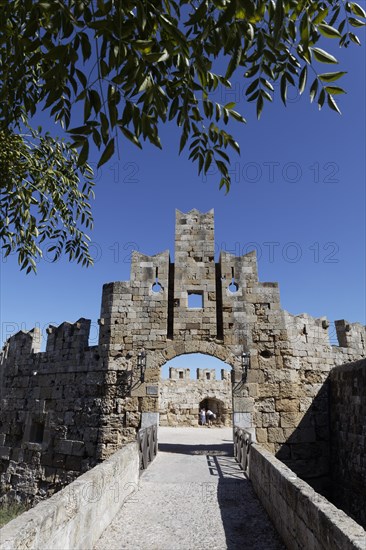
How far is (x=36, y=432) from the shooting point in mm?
11695

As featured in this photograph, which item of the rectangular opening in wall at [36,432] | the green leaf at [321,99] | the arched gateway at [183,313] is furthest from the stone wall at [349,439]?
the rectangular opening in wall at [36,432]

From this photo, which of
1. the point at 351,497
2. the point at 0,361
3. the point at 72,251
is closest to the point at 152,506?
the point at 72,251

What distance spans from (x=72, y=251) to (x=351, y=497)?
811 cm

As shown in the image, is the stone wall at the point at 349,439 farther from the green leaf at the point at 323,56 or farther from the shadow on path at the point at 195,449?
the green leaf at the point at 323,56

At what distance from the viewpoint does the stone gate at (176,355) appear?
1006 centimetres

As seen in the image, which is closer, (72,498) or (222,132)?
(222,132)

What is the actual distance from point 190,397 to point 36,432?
1067cm

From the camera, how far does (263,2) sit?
2.57m

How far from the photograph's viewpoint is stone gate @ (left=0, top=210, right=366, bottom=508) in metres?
10.1

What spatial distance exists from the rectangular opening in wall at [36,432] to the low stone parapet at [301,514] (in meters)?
7.61

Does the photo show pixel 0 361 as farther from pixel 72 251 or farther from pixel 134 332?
pixel 72 251

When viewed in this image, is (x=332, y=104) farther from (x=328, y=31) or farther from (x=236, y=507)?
(x=236, y=507)

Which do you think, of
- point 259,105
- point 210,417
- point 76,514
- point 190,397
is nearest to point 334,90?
point 259,105

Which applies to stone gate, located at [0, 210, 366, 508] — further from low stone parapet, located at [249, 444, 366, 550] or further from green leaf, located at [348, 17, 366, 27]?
green leaf, located at [348, 17, 366, 27]
